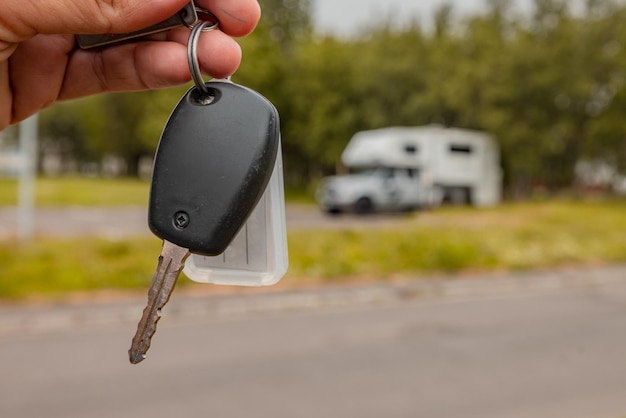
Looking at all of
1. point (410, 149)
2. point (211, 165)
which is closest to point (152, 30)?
point (211, 165)

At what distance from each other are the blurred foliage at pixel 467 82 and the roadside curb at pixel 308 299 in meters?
13.1

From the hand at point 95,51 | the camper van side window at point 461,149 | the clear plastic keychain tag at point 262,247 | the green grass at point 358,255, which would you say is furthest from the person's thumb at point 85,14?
the camper van side window at point 461,149

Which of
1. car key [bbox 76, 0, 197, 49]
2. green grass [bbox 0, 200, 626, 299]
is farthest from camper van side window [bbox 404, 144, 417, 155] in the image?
car key [bbox 76, 0, 197, 49]

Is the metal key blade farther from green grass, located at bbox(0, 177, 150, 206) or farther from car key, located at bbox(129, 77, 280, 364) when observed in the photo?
green grass, located at bbox(0, 177, 150, 206)

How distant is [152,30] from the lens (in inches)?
32.6

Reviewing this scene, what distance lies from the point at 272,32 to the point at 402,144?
50.9 ft

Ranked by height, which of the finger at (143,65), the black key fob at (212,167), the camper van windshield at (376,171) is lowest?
the camper van windshield at (376,171)

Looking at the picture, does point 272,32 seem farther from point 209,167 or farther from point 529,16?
point 209,167

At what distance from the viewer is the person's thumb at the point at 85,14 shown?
0.78 metres

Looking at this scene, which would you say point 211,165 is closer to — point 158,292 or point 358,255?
point 158,292

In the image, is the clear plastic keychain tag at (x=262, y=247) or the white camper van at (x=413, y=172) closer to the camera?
the clear plastic keychain tag at (x=262, y=247)

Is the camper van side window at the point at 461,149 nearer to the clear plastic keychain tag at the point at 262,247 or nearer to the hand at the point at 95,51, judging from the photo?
the hand at the point at 95,51

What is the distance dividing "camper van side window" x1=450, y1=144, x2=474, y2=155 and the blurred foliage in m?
1.28

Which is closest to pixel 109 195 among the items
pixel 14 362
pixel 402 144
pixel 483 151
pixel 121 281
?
pixel 402 144
